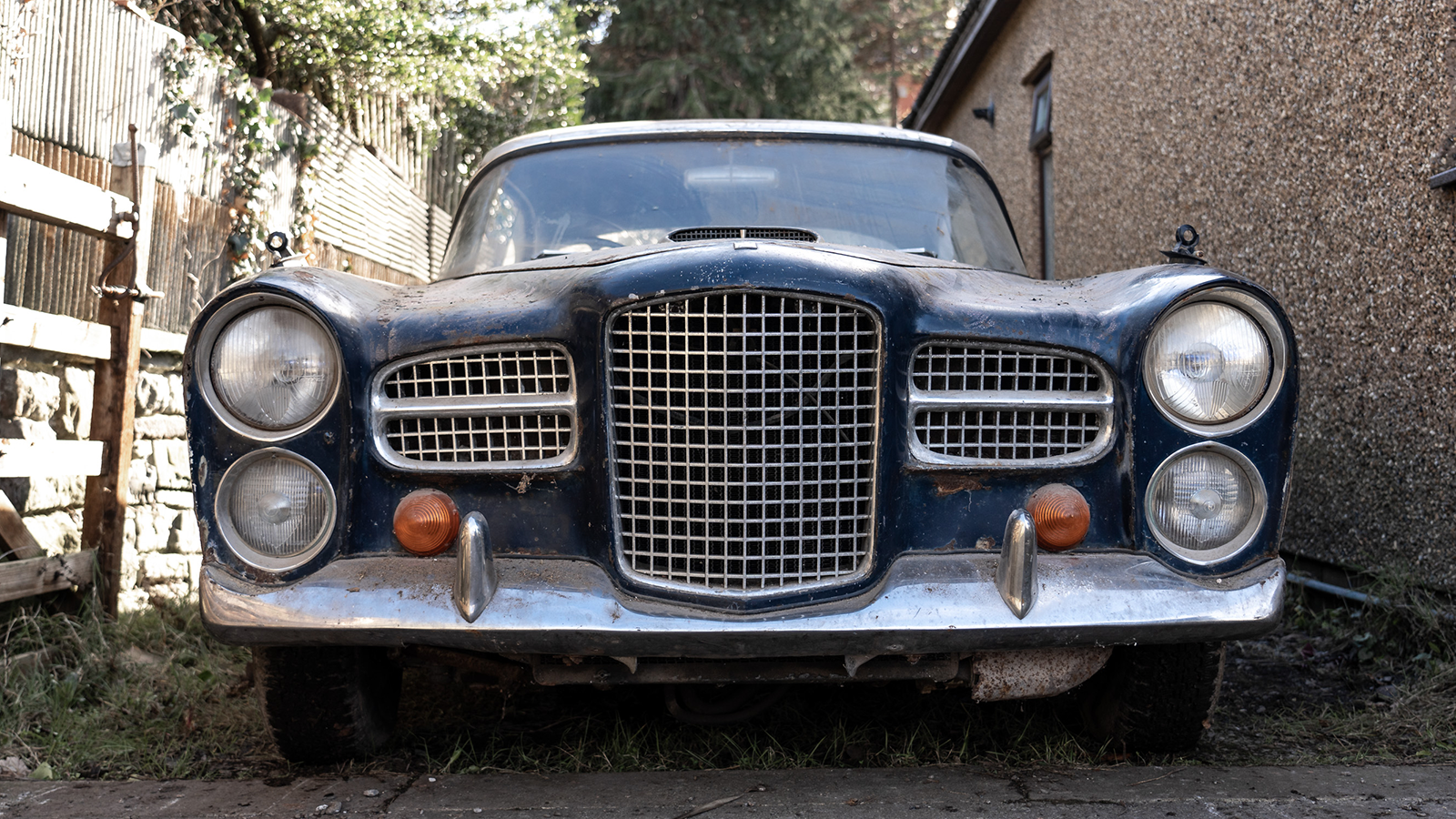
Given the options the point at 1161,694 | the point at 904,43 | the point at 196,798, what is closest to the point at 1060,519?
the point at 1161,694

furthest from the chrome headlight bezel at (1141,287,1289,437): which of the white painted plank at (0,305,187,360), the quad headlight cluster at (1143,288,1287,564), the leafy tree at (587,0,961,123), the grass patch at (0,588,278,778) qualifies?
the leafy tree at (587,0,961,123)

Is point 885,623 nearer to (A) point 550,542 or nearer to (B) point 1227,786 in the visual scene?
(A) point 550,542

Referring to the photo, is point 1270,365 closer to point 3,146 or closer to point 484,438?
point 484,438

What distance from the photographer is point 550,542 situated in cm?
217

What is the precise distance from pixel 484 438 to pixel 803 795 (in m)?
0.99

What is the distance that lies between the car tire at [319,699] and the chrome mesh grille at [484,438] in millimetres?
546

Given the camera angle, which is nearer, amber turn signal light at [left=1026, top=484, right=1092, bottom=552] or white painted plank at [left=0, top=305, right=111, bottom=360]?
amber turn signal light at [left=1026, top=484, right=1092, bottom=552]

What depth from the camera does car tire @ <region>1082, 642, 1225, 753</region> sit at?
2.38 metres

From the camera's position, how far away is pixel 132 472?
404cm

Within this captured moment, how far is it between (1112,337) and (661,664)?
113 cm

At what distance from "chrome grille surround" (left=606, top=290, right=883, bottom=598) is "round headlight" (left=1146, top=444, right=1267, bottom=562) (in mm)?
603

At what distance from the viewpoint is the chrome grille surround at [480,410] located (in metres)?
2.16

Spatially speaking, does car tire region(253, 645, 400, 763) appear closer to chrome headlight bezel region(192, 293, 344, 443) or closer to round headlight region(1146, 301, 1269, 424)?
chrome headlight bezel region(192, 293, 344, 443)

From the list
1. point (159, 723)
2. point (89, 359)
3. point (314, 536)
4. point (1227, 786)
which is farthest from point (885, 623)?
point (89, 359)
